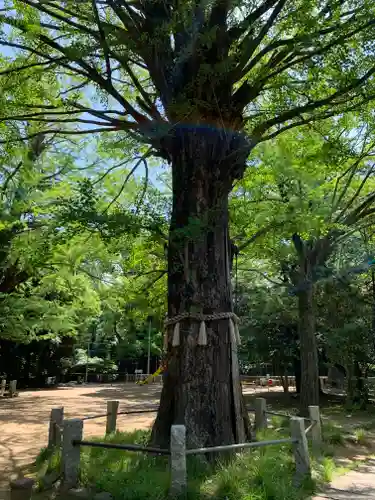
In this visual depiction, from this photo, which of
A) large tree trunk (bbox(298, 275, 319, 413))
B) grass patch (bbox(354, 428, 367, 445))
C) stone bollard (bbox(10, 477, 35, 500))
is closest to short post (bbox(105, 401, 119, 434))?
grass patch (bbox(354, 428, 367, 445))

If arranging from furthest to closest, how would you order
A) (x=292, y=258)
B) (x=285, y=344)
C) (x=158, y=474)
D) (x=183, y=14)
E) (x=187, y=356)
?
(x=285, y=344), (x=292, y=258), (x=187, y=356), (x=183, y=14), (x=158, y=474)

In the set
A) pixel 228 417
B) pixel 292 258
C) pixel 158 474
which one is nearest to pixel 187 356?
pixel 228 417

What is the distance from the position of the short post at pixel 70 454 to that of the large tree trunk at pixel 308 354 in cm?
795

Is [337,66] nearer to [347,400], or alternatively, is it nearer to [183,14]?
[183,14]

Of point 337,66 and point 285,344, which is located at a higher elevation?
point 337,66

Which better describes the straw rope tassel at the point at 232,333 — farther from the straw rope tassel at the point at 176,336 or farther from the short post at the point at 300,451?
the short post at the point at 300,451

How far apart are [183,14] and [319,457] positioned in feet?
21.8

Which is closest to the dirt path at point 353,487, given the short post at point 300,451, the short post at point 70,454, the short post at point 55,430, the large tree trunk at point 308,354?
the short post at point 300,451

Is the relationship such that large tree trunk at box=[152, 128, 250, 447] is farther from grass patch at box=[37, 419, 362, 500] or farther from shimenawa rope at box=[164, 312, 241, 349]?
grass patch at box=[37, 419, 362, 500]

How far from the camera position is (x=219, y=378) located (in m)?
6.44

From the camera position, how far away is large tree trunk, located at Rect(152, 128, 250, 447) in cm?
629

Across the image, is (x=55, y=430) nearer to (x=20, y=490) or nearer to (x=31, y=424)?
(x=20, y=490)

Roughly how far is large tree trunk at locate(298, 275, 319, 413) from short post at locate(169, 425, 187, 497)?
26.5ft

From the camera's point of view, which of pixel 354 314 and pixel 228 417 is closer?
pixel 228 417
